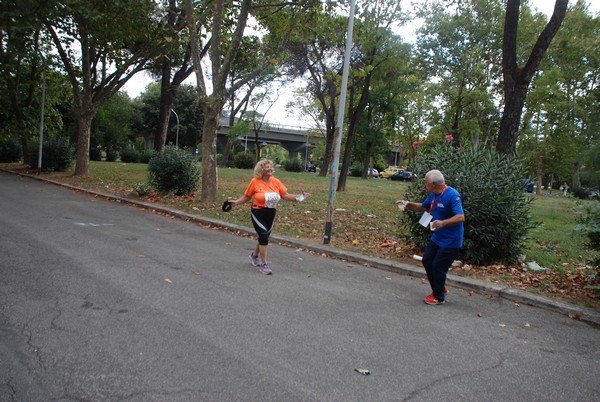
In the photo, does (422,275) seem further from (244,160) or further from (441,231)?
(244,160)

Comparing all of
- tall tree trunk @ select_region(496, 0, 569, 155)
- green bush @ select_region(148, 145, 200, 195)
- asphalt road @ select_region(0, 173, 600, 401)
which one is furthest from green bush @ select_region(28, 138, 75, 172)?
tall tree trunk @ select_region(496, 0, 569, 155)

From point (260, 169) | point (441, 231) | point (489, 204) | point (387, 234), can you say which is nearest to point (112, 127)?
point (387, 234)

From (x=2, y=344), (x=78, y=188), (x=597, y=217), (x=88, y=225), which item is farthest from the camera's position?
(x=78, y=188)

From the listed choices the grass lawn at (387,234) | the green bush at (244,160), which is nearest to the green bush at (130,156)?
the green bush at (244,160)

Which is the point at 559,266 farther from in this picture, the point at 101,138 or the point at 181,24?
the point at 101,138

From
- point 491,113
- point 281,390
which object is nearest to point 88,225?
point 281,390

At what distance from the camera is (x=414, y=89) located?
3634 centimetres

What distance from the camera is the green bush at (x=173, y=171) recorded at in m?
14.4

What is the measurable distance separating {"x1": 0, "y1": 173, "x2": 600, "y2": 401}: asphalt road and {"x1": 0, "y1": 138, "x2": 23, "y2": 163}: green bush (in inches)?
1168

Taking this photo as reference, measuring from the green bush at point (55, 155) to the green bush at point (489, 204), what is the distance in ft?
68.2

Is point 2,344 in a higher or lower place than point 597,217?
lower

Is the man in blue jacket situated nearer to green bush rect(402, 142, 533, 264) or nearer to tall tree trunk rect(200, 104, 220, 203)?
green bush rect(402, 142, 533, 264)

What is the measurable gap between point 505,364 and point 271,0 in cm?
1389

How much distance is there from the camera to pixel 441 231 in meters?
5.45
